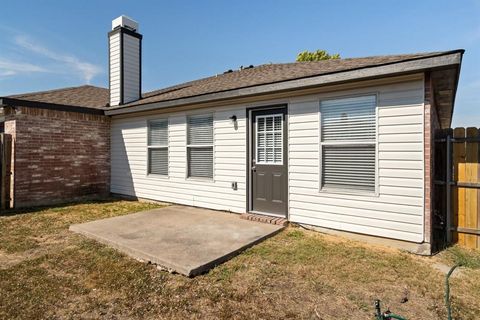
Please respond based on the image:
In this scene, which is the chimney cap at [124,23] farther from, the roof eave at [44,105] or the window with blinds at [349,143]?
the window with blinds at [349,143]

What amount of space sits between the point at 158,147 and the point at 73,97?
16.9 feet

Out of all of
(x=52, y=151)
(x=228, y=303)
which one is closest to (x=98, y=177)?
(x=52, y=151)

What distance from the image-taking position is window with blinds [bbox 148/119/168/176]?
755cm

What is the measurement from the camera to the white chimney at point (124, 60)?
9.18m

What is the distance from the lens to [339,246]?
164 inches

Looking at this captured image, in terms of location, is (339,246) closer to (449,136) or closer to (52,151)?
(449,136)

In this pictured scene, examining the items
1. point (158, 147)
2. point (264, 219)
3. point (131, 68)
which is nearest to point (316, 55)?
point (131, 68)

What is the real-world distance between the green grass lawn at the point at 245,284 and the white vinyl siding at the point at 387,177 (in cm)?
44

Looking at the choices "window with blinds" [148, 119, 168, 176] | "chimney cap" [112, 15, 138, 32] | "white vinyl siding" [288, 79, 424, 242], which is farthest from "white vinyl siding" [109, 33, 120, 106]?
"white vinyl siding" [288, 79, 424, 242]

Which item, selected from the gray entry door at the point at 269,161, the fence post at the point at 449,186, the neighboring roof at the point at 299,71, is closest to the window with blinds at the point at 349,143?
the neighboring roof at the point at 299,71

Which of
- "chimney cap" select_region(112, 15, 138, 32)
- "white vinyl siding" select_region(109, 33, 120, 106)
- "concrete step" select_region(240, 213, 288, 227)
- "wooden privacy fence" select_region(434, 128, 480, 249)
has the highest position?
"chimney cap" select_region(112, 15, 138, 32)

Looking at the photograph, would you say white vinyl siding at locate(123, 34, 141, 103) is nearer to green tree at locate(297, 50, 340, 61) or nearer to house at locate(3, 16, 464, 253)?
house at locate(3, 16, 464, 253)

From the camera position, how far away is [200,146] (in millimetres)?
6750

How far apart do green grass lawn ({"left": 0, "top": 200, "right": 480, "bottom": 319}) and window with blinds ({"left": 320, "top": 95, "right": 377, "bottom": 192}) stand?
1.09m
